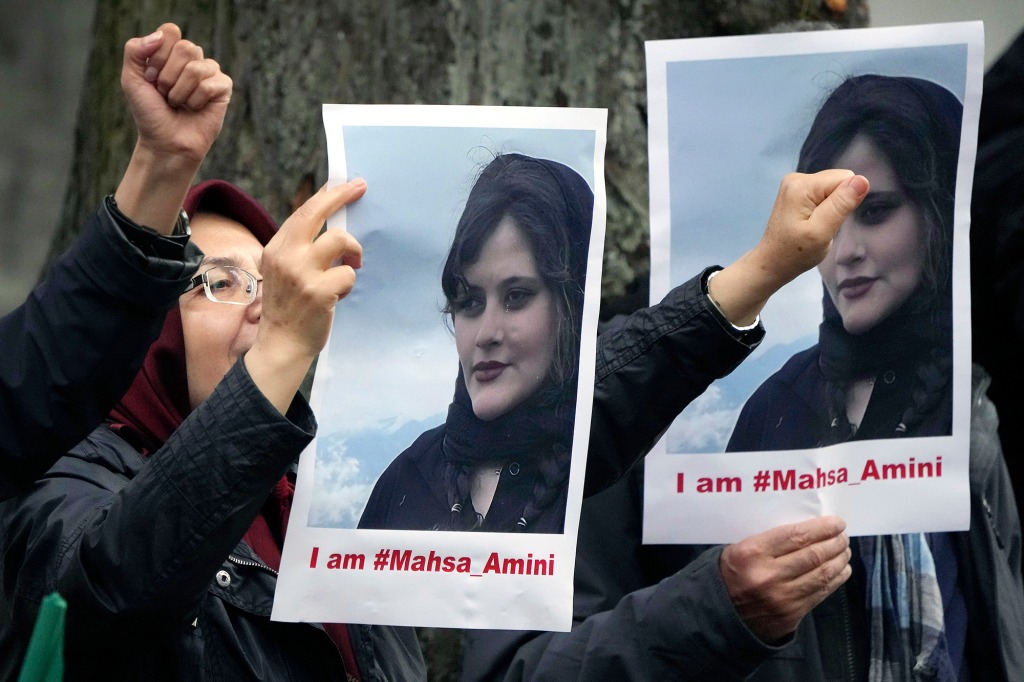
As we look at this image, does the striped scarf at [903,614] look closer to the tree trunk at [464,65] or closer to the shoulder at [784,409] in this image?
the shoulder at [784,409]

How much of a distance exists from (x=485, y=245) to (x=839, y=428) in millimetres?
596

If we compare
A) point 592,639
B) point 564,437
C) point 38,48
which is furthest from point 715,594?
point 38,48

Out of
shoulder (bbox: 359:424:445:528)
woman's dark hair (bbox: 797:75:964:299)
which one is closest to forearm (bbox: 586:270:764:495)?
shoulder (bbox: 359:424:445:528)

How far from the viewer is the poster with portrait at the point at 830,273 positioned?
6.49 ft

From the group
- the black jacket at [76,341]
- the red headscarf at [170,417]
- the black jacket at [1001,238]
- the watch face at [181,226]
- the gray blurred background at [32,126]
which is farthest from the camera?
the gray blurred background at [32,126]

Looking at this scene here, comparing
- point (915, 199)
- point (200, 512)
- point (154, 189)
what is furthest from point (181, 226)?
point (915, 199)

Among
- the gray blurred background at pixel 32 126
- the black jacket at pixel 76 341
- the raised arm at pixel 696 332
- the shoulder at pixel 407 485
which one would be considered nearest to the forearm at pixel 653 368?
the raised arm at pixel 696 332

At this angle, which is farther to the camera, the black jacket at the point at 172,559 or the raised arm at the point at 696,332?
the raised arm at the point at 696,332

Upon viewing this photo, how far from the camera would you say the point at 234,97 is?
2918mm

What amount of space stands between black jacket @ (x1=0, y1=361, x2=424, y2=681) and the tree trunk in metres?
1.18

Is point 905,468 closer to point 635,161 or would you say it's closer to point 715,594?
point 715,594

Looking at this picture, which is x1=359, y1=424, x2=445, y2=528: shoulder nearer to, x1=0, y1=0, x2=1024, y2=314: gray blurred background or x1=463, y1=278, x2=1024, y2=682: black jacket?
x1=463, y1=278, x2=1024, y2=682: black jacket

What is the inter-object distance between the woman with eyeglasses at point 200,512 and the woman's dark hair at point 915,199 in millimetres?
735

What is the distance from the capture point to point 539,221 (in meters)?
1.78
